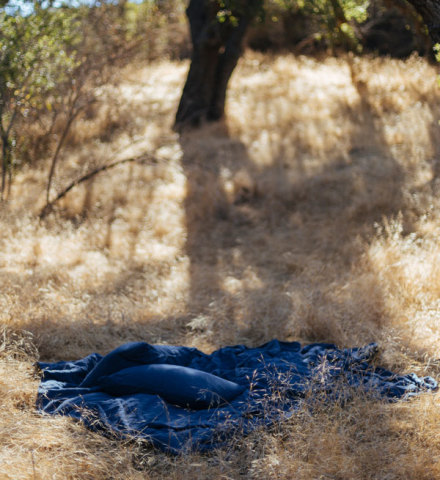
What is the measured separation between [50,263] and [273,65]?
8.99m

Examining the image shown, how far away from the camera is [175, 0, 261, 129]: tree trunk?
10.7m

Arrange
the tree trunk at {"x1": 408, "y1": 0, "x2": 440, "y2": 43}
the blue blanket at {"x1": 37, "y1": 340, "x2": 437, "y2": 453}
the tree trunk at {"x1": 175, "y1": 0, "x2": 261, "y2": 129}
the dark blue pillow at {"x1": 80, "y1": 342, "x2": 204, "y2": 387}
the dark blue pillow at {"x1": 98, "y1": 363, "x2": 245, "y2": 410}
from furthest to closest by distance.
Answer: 1. the tree trunk at {"x1": 175, "y1": 0, "x2": 261, "y2": 129}
2. the tree trunk at {"x1": 408, "y1": 0, "x2": 440, "y2": 43}
3. the dark blue pillow at {"x1": 80, "y1": 342, "x2": 204, "y2": 387}
4. the dark blue pillow at {"x1": 98, "y1": 363, "x2": 245, "y2": 410}
5. the blue blanket at {"x1": 37, "y1": 340, "x2": 437, "y2": 453}

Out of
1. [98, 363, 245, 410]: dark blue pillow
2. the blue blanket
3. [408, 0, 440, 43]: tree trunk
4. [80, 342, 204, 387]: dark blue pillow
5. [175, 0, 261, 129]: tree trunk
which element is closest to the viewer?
the blue blanket

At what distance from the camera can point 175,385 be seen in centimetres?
357

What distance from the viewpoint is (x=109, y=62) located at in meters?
9.42

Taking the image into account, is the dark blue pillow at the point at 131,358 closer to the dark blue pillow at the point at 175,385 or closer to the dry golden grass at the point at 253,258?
the dark blue pillow at the point at 175,385

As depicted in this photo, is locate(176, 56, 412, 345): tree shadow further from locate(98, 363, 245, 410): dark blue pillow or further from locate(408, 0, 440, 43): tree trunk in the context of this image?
locate(408, 0, 440, 43): tree trunk

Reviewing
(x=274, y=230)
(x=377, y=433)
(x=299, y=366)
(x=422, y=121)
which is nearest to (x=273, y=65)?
(x=422, y=121)

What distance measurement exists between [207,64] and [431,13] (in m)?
6.96

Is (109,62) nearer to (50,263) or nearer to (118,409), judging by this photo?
(50,263)

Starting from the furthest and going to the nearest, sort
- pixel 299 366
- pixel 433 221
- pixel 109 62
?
pixel 109 62
pixel 433 221
pixel 299 366

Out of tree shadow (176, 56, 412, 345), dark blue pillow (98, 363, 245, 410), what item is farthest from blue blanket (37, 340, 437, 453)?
tree shadow (176, 56, 412, 345)

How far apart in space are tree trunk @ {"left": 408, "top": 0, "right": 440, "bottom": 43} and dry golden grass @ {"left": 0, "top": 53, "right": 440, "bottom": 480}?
7.02ft

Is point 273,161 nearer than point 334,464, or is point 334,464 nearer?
point 334,464
